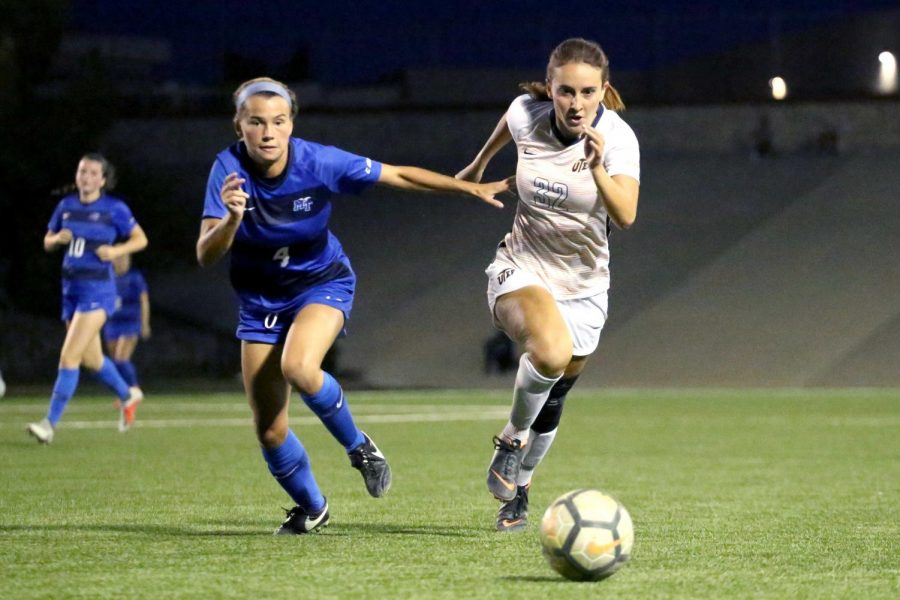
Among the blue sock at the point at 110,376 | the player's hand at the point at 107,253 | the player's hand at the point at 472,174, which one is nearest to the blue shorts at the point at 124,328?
the blue sock at the point at 110,376

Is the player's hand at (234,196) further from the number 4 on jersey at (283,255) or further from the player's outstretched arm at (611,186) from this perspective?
the player's outstretched arm at (611,186)

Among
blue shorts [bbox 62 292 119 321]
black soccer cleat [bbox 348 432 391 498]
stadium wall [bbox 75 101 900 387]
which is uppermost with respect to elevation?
black soccer cleat [bbox 348 432 391 498]

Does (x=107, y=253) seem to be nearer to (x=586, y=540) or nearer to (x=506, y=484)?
(x=506, y=484)

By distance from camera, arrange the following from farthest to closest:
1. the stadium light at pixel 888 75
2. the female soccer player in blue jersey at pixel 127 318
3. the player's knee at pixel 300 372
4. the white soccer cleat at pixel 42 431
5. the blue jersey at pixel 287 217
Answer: the stadium light at pixel 888 75, the female soccer player in blue jersey at pixel 127 318, the white soccer cleat at pixel 42 431, the blue jersey at pixel 287 217, the player's knee at pixel 300 372

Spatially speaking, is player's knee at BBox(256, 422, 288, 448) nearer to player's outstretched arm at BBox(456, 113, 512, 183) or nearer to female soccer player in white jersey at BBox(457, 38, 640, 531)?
female soccer player in white jersey at BBox(457, 38, 640, 531)

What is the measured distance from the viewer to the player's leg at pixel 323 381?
6.30 meters

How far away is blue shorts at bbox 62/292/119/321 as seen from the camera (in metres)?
12.8

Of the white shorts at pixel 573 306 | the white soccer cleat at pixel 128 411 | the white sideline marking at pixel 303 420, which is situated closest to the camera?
the white shorts at pixel 573 306

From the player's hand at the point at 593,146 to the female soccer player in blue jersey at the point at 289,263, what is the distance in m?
0.44

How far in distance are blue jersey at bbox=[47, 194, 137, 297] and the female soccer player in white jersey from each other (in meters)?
6.53

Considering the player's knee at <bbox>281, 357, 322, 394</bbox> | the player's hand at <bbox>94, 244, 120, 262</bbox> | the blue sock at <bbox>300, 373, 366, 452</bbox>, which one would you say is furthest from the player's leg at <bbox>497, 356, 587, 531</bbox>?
the player's hand at <bbox>94, 244, 120, 262</bbox>

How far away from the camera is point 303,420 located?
16.8 m

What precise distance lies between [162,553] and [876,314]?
22.6 metres

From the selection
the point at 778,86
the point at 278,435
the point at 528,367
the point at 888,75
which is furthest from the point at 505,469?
the point at 778,86
